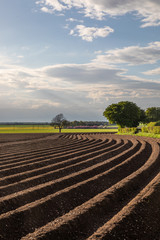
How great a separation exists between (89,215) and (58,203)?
1.38m

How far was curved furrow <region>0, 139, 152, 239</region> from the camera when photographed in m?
6.32

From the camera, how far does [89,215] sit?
21.1ft

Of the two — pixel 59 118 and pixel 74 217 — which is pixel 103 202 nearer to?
pixel 74 217

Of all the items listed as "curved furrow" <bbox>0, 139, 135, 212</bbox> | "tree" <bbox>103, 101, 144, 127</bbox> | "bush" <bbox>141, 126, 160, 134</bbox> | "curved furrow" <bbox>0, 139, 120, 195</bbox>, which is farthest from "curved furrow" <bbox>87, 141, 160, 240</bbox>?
"tree" <bbox>103, 101, 144, 127</bbox>

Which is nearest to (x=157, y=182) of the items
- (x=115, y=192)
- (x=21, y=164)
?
(x=115, y=192)

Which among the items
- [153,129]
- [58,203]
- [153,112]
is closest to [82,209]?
[58,203]

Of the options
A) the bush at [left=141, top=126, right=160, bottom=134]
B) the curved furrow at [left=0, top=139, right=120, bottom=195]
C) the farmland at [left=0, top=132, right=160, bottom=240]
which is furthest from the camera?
the bush at [left=141, top=126, right=160, bottom=134]

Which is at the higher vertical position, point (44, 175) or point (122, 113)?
point (122, 113)

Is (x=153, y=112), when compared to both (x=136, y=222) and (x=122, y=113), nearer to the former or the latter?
(x=122, y=113)

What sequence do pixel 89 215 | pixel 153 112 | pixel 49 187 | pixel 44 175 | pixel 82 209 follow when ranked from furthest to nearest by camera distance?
pixel 153 112, pixel 44 175, pixel 49 187, pixel 82 209, pixel 89 215

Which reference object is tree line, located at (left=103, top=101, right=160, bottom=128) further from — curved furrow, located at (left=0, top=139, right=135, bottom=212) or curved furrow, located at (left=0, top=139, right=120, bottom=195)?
curved furrow, located at (left=0, top=139, right=135, bottom=212)

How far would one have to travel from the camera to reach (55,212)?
277 inches

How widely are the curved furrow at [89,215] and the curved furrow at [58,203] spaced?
2.27ft

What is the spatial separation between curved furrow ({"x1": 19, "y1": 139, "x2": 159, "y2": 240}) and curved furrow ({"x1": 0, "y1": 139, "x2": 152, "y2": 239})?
69 cm
